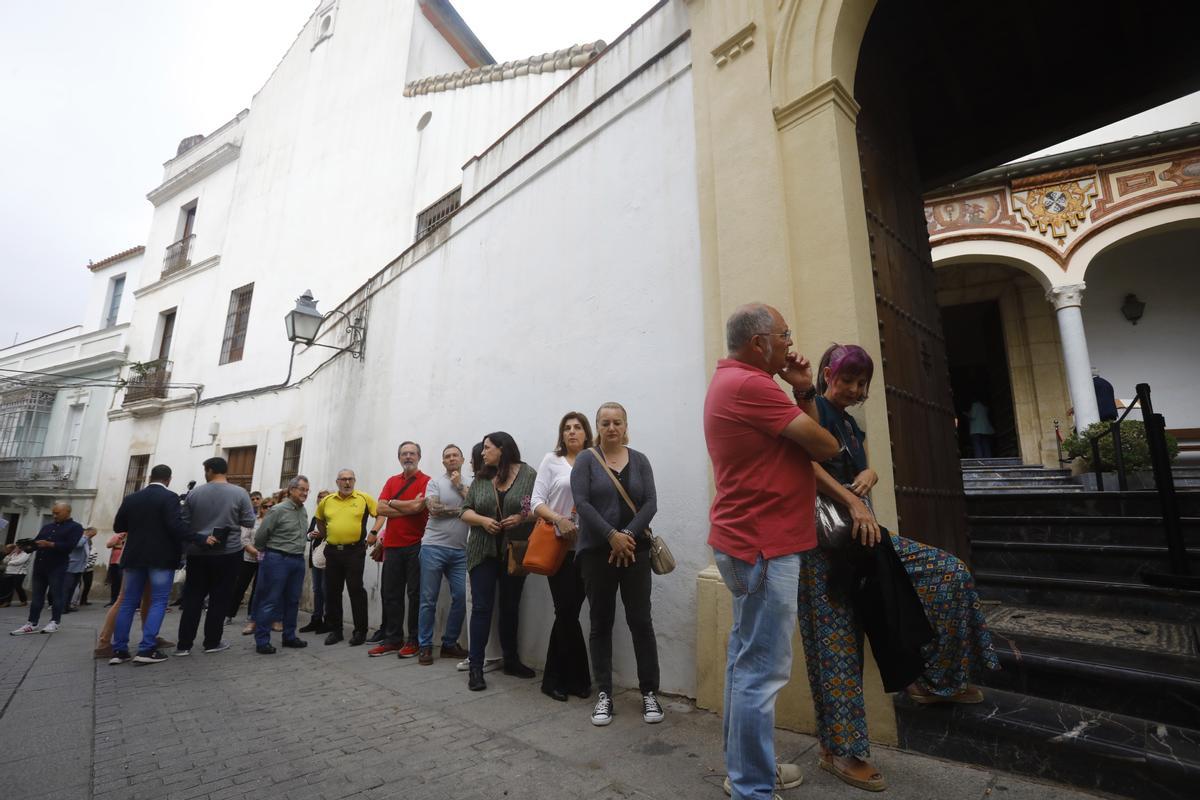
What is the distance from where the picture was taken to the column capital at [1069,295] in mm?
8227

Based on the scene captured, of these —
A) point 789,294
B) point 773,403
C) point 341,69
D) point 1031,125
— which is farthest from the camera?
point 341,69

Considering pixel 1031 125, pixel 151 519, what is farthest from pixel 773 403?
pixel 151 519

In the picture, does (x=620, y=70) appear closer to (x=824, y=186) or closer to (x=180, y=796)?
(x=824, y=186)

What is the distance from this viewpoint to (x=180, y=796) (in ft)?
7.73

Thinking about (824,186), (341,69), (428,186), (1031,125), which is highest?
(341,69)

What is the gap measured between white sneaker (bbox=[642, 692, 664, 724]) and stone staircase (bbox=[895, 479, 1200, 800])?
3.82 ft

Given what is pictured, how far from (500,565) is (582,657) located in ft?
3.34

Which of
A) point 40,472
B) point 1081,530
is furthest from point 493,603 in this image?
point 40,472

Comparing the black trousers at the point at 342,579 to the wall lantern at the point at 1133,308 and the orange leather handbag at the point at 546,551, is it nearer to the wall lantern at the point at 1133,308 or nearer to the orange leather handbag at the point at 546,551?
the orange leather handbag at the point at 546,551

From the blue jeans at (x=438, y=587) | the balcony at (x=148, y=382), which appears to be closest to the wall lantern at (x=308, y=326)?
the blue jeans at (x=438, y=587)

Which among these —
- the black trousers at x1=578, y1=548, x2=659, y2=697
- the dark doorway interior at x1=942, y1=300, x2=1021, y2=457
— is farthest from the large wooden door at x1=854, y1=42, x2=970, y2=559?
the dark doorway interior at x1=942, y1=300, x2=1021, y2=457

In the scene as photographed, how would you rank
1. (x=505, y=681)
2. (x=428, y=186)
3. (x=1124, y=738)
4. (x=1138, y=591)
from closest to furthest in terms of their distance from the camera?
(x=1124, y=738)
(x=1138, y=591)
(x=505, y=681)
(x=428, y=186)

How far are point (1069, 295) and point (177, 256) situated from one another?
21309mm

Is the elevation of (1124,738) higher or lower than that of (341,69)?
lower
